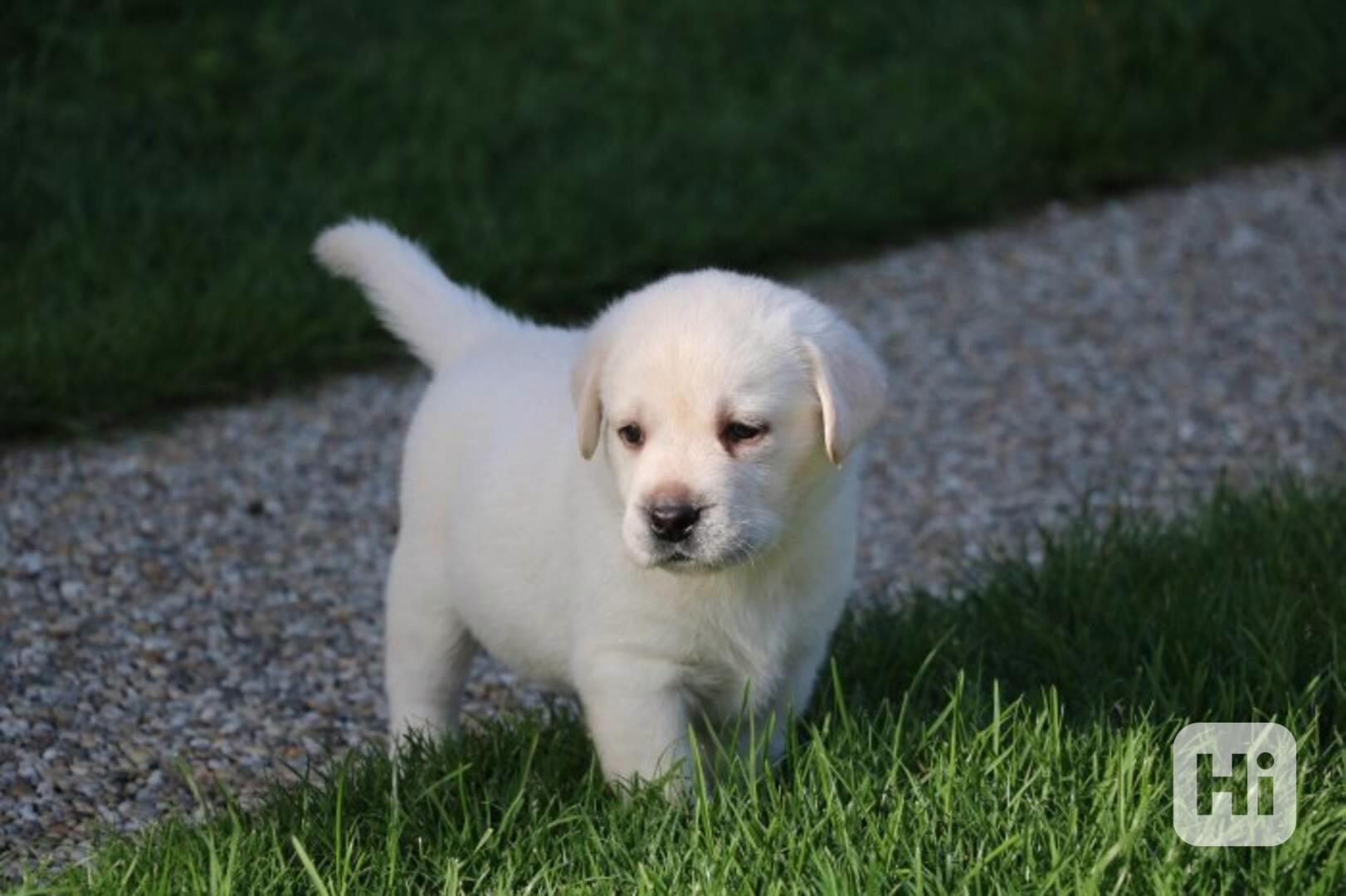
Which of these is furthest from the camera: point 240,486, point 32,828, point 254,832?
point 240,486

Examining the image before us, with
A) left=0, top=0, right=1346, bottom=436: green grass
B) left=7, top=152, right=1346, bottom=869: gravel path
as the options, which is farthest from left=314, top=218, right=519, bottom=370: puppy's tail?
left=0, top=0, right=1346, bottom=436: green grass

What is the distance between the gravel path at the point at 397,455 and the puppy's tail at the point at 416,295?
897mm

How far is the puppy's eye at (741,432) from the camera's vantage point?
135 inches

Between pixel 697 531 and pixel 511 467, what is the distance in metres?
0.70

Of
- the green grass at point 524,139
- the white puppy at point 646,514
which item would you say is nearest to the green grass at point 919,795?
the white puppy at point 646,514

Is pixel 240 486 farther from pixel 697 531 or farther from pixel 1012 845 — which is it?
pixel 1012 845

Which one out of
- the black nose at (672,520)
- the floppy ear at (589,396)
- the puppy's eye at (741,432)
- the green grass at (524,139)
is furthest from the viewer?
the green grass at (524,139)

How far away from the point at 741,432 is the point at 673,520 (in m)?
0.22

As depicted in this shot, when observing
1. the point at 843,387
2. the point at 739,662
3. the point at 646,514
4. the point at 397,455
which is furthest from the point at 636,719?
the point at 397,455

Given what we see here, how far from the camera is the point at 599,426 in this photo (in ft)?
11.8

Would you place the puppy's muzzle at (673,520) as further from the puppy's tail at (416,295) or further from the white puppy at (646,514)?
the puppy's tail at (416,295)

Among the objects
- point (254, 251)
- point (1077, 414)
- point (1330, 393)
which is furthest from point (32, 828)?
point (1330, 393)

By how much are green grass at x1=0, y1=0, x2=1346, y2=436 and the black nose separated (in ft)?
10.7

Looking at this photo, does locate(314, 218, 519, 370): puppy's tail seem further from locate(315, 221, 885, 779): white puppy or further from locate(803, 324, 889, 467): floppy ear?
locate(803, 324, 889, 467): floppy ear
